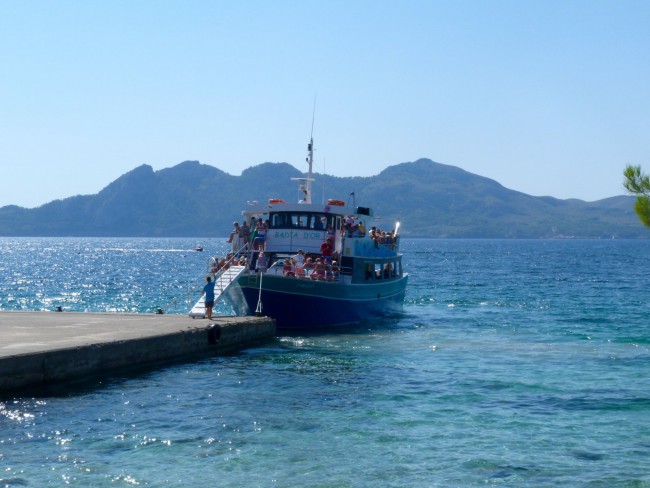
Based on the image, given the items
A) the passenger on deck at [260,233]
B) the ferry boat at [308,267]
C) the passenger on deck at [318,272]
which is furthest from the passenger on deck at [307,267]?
the passenger on deck at [260,233]

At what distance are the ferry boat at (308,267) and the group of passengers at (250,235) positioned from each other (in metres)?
0.04

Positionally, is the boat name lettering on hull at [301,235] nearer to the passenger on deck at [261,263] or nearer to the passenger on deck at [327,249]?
the passenger on deck at [327,249]

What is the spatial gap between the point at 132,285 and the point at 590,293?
36.4 metres

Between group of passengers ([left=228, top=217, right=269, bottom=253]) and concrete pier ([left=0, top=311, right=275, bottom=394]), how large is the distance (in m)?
6.03

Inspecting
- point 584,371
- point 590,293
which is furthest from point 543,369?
point 590,293

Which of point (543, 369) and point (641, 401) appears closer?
point (641, 401)

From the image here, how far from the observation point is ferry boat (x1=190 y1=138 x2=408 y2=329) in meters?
33.3

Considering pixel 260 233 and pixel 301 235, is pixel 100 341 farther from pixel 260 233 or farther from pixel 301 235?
pixel 301 235

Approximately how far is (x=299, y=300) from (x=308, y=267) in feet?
4.59

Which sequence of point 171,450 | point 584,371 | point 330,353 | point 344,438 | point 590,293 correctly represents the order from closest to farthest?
1. point 171,450
2. point 344,438
3. point 584,371
4. point 330,353
5. point 590,293

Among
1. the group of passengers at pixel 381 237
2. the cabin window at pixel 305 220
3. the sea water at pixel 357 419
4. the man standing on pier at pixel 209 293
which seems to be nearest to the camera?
the sea water at pixel 357 419

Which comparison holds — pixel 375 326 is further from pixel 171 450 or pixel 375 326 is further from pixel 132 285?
pixel 132 285

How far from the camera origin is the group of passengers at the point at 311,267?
34031 millimetres

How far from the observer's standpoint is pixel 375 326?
3841 centimetres
